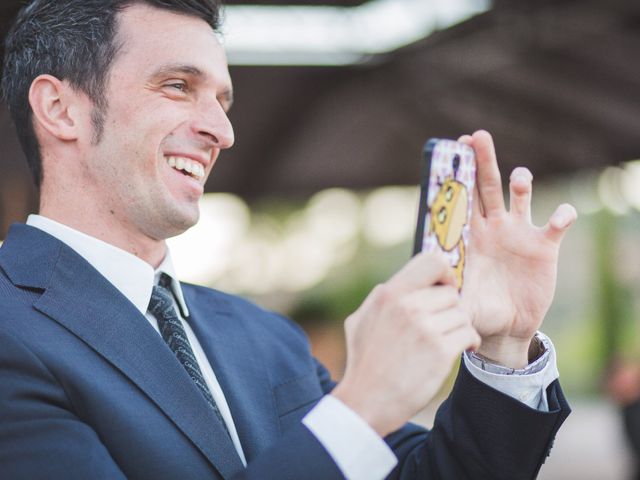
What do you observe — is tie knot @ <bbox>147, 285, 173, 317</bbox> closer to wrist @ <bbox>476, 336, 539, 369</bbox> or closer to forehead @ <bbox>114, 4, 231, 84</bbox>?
forehead @ <bbox>114, 4, 231, 84</bbox>

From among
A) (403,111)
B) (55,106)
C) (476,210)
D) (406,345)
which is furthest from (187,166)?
(403,111)

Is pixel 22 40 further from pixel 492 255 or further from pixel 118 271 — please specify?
pixel 492 255

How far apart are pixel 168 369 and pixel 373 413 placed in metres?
0.43

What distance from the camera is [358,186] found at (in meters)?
8.75

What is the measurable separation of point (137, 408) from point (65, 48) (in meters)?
0.75

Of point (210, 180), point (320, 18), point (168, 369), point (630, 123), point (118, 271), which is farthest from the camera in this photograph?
point (210, 180)

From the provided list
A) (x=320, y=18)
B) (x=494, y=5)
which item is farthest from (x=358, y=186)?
(x=494, y=5)

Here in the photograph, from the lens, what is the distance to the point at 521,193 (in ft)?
4.73

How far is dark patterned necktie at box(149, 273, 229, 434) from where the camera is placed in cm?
151

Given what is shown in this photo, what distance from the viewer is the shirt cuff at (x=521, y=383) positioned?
146 centimetres

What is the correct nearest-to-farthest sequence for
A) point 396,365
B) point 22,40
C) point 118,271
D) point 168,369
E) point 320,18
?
point 396,365
point 168,369
point 118,271
point 22,40
point 320,18

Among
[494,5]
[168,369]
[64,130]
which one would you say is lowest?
[168,369]

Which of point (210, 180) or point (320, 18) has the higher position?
point (320, 18)

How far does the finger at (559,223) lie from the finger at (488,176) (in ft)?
0.28
